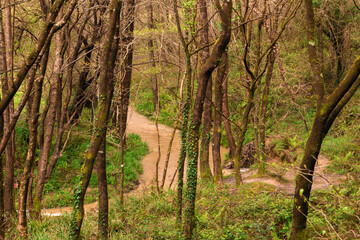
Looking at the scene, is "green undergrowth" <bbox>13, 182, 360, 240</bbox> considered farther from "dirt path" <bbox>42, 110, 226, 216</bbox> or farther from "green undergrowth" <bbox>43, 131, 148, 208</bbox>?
"dirt path" <bbox>42, 110, 226, 216</bbox>

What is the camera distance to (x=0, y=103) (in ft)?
13.6

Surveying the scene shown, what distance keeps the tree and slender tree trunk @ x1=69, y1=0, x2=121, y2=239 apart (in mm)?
3036

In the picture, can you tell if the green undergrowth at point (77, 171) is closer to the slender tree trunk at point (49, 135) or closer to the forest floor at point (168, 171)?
the forest floor at point (168, 171)

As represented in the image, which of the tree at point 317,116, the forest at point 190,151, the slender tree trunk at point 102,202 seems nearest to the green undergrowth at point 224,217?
the forest at point 190,151

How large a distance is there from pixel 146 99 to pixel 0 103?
66.4 feet

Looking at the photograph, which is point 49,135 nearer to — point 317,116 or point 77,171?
point 77,171

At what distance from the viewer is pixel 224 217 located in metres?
6.18

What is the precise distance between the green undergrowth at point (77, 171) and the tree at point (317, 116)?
673 centimetres

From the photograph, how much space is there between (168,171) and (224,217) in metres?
7.96

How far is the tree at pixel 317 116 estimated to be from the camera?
3.83 meters

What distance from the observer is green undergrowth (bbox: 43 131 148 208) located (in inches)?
446

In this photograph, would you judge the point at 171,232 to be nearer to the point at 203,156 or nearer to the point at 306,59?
the point at 203,156

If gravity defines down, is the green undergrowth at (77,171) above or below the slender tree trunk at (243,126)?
below

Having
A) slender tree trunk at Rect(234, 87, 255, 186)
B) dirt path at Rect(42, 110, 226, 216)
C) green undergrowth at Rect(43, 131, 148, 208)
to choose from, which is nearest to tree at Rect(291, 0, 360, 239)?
slender tree trunk at Rect(234, 87, 255, 186)
